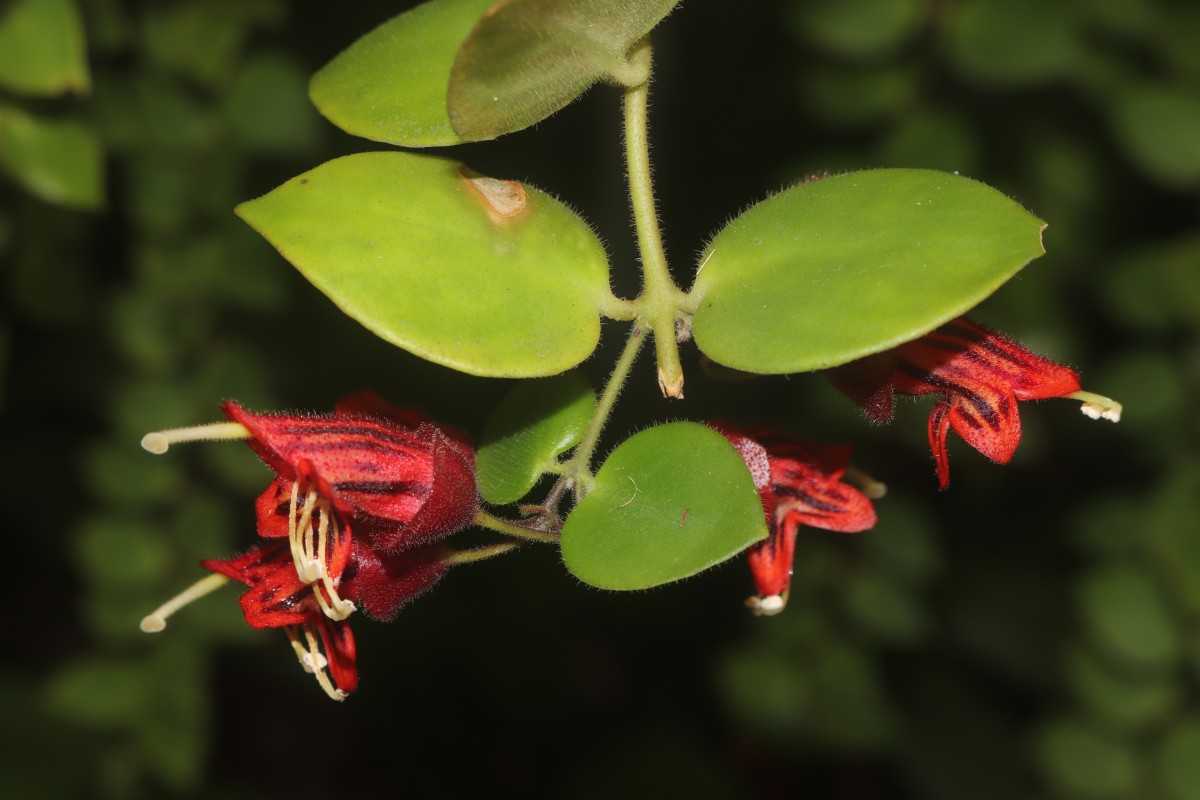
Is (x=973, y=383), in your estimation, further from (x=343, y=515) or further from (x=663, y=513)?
(x=343, y=515)

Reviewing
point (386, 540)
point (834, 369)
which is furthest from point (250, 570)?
point (834, 369)

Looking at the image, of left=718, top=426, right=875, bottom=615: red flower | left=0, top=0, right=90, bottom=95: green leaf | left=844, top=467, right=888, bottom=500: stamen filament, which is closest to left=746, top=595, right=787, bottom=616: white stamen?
left=718, top=426, right=875, bottom=615: red flower

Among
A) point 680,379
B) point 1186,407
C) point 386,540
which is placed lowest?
point 1186,407

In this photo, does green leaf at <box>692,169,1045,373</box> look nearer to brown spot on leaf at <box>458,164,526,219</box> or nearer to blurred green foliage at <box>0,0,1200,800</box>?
brown spot on leaf at <box>458,164,526,219</box>

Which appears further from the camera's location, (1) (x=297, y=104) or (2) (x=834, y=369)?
(1) (x=297, y=104)

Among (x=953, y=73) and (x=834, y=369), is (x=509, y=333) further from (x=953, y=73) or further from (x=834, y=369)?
(x=953, y=73)

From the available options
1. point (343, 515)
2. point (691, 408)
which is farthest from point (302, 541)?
point (691, 408)

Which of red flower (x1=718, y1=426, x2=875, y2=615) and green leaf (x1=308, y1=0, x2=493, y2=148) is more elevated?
green leaf (x1=308, y1=0, x2=493, y2=148)
